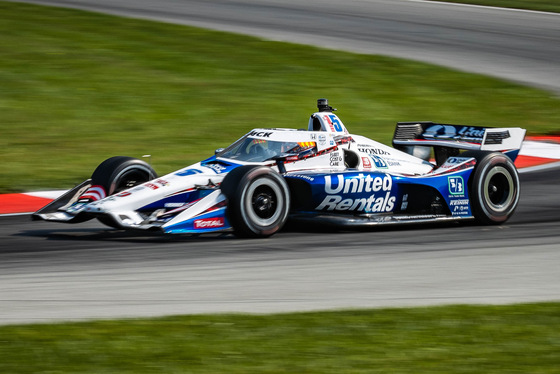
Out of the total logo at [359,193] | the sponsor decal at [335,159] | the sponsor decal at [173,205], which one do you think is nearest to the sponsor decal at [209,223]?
the sponsor decal at [173,205]

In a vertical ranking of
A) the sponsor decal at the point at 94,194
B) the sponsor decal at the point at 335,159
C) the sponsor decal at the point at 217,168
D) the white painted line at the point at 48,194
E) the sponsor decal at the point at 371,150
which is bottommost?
the white painted line at the point at 48,194

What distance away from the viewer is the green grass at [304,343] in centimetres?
520

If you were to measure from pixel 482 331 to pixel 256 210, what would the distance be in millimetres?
3855

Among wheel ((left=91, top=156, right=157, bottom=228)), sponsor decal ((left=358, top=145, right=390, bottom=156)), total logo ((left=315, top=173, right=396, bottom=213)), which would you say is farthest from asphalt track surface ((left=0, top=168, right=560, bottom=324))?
sponsor decal ((left=358, top=145, right=390, bottom=156))

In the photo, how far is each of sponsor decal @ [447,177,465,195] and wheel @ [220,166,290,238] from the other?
2.00 metres

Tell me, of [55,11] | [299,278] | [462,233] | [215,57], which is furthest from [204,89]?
[299,278]

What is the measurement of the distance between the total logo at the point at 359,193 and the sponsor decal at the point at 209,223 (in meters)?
1.17

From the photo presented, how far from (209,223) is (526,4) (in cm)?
2569

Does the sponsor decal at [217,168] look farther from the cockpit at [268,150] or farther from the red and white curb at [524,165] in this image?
the red and white curb at [524,165]

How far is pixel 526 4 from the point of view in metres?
32.3

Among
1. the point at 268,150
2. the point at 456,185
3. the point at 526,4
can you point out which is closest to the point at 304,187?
the point at 268,150

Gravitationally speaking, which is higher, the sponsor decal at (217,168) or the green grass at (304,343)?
the sponsor decal at (217,168)

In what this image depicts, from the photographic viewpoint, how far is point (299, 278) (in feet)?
25.3

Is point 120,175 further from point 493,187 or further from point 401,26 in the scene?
point 401,26
